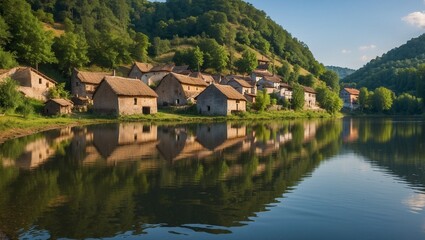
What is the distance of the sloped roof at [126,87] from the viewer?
187ft


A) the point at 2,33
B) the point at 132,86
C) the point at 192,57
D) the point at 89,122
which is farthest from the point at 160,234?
the point at 192,57

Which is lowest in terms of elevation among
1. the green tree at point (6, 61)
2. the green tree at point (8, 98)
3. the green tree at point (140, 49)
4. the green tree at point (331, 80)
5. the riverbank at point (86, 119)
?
the riverbank at point (86, 119)

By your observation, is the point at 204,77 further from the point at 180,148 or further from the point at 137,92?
the point at 180,148

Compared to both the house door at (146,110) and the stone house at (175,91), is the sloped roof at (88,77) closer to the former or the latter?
the stone house at (175,91)

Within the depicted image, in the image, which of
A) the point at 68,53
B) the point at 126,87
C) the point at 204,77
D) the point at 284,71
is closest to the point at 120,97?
the point at 126,87

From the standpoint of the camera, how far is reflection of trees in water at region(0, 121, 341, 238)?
37.4 ft

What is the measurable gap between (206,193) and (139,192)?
253cm

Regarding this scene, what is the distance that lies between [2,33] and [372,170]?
6008 centimetres

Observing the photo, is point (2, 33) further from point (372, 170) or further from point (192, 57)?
point (372, 170)

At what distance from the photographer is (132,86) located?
60.2m

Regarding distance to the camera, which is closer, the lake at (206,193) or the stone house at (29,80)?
the lake at (206,193)

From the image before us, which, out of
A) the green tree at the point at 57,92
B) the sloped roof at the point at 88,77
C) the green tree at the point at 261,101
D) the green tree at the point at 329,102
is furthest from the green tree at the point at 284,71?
the green tree at the point at 57,92

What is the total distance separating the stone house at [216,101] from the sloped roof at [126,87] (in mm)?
10700

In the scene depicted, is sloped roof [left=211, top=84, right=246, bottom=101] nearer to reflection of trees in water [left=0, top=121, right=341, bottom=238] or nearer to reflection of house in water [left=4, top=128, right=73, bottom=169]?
reflection of house in water [left=4, top=128, right=73, bottom=169]
